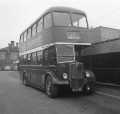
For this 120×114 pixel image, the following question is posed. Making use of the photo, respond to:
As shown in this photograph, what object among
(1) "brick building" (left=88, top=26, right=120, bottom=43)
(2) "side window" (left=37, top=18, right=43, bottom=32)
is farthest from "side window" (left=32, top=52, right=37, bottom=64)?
(1) "brick building" (left=88, top=26, right=120, bottom=43)

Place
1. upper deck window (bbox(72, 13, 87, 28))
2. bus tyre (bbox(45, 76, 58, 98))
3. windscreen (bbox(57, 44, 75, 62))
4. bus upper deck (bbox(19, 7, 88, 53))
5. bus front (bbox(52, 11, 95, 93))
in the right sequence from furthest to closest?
1. upper deck window (bbox(72, 13, 87, 28))
2. bus upper deck (bbox(19, 7, 88, 53))
3. windscreen (bbox(57, 44, 75, 62))
4. bus tyre (bbox(45, 76, 58, 98))
5. bus front (bbox(52, 11, 95, 93))

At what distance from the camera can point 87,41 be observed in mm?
9977

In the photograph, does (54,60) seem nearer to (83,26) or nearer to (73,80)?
(73,80)

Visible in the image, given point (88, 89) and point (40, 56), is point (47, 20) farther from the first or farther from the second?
point (88, 89)

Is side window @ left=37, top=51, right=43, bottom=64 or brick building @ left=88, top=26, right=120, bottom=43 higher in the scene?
brick building @ left=88, top=26, right=120, bottom=43

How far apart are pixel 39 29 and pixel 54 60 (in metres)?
2.74

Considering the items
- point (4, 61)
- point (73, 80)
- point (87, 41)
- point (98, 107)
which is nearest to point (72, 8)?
point (87, 41)

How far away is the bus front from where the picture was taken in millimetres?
8320

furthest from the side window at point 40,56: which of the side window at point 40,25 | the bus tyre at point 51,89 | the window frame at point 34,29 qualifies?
the bus tyre at point 51,89

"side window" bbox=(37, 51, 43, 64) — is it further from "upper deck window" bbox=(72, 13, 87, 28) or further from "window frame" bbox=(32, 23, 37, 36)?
"upper deck window" bbox=(72, 13, 87, 28)

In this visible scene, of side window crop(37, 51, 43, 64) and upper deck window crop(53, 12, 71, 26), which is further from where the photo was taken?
side window crop(37, 51, 43, 64)

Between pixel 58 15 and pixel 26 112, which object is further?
pixel 58 15

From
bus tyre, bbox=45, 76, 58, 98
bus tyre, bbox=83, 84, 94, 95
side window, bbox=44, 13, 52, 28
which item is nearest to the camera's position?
bus tyre, bbox=45, 76, 58, 98

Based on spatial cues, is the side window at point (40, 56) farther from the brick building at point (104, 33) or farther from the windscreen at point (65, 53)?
the brick building at point (104, 33)
